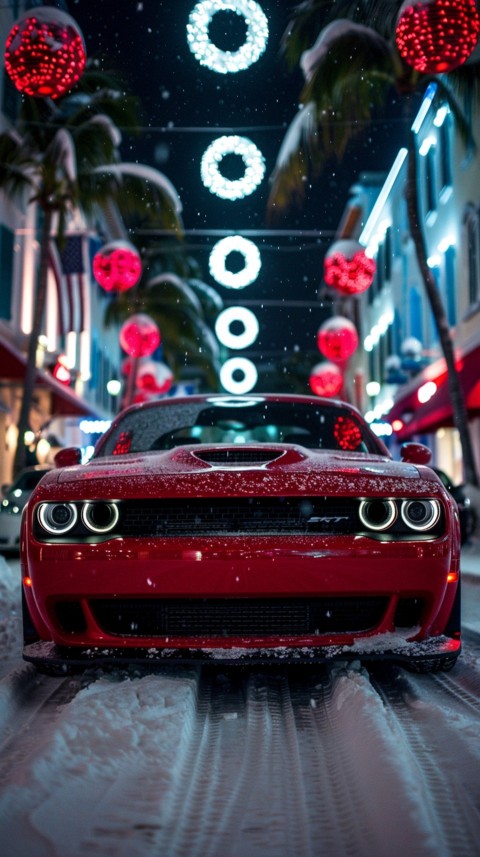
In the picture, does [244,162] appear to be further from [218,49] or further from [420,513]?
[420,513]

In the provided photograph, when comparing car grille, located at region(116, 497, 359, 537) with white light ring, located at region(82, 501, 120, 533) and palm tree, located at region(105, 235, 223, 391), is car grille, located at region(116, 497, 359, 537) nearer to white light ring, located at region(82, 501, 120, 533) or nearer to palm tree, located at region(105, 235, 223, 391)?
white light ring, located at region(82, 501, 120, 533)

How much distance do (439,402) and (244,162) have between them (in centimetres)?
959

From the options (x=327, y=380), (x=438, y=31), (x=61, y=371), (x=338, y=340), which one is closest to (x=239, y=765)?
(x=438, y=31)

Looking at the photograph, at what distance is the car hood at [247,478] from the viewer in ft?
12.8

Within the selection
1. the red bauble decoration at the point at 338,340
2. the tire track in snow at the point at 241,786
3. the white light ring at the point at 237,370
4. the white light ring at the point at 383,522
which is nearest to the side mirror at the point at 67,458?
the tire track in snow at the point at 241,786

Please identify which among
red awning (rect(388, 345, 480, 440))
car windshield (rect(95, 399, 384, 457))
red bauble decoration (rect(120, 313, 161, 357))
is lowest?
car windshield (rect(95, 399, 384, 457))

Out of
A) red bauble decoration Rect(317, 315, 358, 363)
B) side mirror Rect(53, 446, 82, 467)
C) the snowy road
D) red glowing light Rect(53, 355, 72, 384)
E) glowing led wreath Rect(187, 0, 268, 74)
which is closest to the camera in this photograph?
the snowy road

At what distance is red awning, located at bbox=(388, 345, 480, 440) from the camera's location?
18938 mm

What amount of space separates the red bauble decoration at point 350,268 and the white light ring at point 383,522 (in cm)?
1496

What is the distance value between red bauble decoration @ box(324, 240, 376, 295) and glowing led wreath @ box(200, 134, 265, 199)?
605 cm

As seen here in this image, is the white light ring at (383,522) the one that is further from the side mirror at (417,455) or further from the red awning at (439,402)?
the red awning at (439,402)

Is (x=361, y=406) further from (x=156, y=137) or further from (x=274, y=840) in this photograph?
(x=274, y=840)

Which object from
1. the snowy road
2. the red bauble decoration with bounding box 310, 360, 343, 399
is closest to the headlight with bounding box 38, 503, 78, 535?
the snowy road

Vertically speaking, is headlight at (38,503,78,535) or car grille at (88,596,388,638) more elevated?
headlight at (38,503,78,535)
